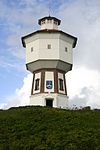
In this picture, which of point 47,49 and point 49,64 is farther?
point 47,49

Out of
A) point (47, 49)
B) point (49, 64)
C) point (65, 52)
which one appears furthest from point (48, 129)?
point (65, 52)

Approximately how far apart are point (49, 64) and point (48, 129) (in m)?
18.0

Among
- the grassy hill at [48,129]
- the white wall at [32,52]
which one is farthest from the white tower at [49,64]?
the grassy hill at [48,129]

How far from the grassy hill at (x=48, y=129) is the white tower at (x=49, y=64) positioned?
1156 cm

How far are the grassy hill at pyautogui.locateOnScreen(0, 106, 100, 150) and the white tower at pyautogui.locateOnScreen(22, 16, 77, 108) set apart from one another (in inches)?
455

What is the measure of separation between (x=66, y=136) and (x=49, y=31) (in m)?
21.9

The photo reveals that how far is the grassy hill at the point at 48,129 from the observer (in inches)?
913

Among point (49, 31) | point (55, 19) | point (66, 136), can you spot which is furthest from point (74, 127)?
point (55, 19)

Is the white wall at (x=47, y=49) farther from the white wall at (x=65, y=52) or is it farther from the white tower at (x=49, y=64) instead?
the white wall at (x=65, y=52)

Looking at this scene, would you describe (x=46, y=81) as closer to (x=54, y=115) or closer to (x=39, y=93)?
(x=39, y=93)

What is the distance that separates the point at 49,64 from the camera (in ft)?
143

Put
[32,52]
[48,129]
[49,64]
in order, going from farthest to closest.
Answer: [32,52] → [49,64] → [48,129]

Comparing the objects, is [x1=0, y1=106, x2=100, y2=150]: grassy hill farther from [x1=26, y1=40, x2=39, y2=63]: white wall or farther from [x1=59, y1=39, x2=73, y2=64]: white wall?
[x1=59, y1=39, x2=73, y2=64]: white wall

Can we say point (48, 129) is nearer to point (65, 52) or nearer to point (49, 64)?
point (49, 64)
